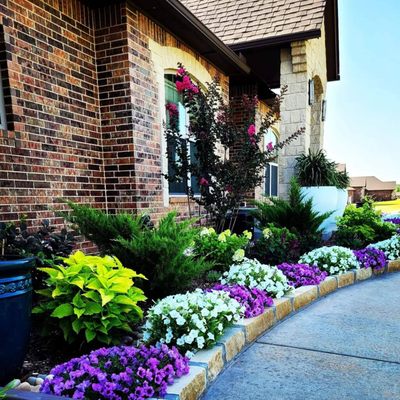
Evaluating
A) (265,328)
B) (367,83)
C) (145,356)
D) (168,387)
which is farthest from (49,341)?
(367,83)

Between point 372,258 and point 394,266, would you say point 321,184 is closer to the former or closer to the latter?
point 394,266

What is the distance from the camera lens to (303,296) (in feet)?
9.88

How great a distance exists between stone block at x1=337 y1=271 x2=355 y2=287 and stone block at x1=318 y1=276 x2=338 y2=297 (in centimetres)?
9

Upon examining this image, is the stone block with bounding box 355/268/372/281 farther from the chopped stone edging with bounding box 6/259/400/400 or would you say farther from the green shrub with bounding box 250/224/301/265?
the green shrub with bounding box 250/224/301/265

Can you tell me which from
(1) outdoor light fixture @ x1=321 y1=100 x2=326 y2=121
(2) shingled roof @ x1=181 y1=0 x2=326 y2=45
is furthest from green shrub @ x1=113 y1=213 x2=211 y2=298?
(1) outdoor light fixture @ x1=321 y1=100 x2=326 y2=121

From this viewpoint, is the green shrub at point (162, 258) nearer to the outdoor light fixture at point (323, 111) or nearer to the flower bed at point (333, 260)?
the flower bed at point (333, 260)

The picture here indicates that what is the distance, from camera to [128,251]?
2596 millimetres

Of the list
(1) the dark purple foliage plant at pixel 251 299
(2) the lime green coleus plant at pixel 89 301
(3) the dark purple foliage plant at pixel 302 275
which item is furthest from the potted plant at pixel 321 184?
(2) the lime green coleus plant at pixel 89 301

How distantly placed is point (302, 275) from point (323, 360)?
1.39 meters

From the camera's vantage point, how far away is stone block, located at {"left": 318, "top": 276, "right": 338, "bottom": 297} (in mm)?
3303

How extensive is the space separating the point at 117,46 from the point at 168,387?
4038 millimetres

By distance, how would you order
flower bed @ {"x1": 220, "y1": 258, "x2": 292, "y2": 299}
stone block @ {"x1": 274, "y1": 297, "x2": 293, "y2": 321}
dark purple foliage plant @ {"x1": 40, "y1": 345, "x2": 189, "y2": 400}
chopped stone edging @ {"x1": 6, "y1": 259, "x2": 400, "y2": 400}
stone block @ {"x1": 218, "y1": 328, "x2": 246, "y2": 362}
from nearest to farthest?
1. dark purple foliage plant @ {"x1": 40, "y1": 345, "x2": 189, "y2": 400}
2. chopped stone edging @ {"x1": 6, "y1": 259, "x2": 400, "y2": 400}
3. stone block @ {"x1": 218, "y1": 328, "x2": 246, "y2": 362}
4. stone block @ {"x1": 274, "y1": 297, "x2": 293, "y2": 321}
5. flower bed @ {"x1": 220, "y1": 258, "x2": 292, "y2": 299}

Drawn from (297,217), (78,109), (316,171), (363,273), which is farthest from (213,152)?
(316,171)

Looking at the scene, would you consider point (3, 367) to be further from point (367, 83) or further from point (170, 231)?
point (367, 83)
